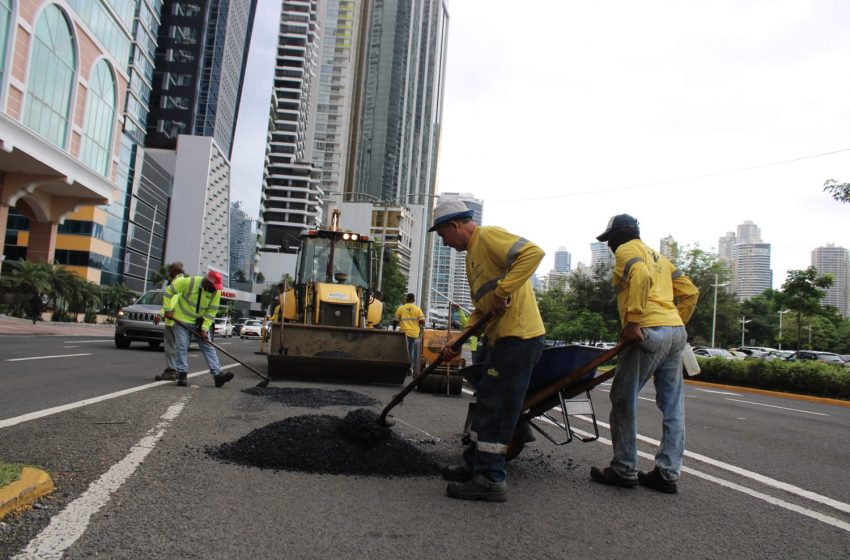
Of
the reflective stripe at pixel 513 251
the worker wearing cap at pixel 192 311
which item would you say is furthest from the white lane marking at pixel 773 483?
the worker wearing cap at pixel 192 311

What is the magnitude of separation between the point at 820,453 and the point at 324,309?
8309mm

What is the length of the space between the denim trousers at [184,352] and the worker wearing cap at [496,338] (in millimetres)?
5740

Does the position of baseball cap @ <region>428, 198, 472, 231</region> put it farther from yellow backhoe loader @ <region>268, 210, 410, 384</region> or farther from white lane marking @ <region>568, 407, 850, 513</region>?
yellow backhoe loader @ <region>268, 210, 410, 384</region>

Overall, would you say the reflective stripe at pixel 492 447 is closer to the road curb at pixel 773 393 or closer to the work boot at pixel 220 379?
the work boot at pixel 220 379

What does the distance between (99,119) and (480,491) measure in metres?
38.7

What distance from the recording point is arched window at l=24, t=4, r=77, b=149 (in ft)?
95.1

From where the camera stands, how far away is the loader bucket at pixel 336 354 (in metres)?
10.5

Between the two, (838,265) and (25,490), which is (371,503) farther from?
(838,265)

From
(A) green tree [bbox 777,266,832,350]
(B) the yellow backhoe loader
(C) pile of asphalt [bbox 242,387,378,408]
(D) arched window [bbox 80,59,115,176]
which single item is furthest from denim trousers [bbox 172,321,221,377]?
(D) arched window [bbox 80,59,115,176]

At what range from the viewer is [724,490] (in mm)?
4430

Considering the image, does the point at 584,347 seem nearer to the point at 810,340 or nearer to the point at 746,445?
the point at 746,445

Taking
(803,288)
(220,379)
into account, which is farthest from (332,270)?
(803,288)

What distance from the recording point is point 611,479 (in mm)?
4391

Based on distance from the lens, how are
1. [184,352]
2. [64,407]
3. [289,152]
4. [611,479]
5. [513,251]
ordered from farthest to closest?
[289,152] → [184,352] → [64,407] → [611,479] → [513,251]
